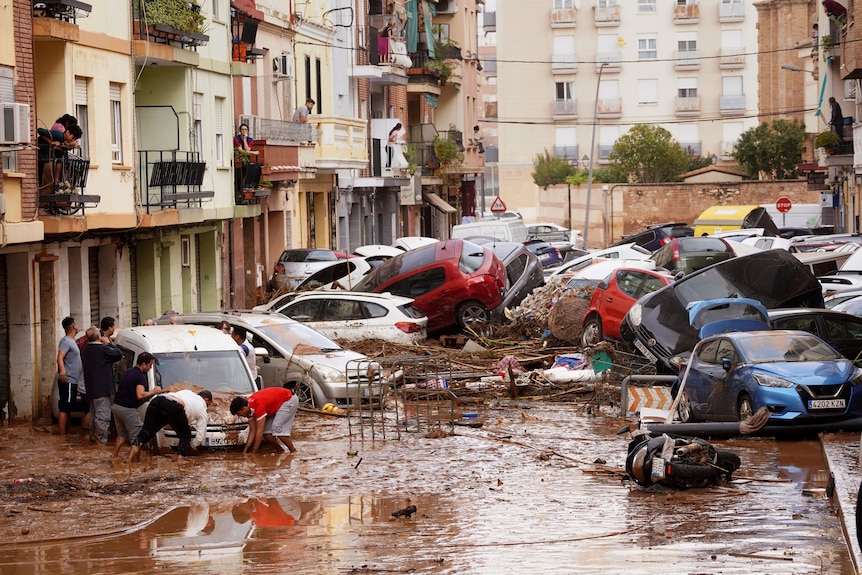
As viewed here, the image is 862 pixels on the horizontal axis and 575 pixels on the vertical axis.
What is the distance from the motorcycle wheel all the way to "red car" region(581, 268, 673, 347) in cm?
1070

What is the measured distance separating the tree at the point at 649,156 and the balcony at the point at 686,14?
1457 cm

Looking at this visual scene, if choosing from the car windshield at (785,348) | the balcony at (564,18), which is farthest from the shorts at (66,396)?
the balcony at (564,18)

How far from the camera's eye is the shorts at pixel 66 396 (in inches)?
799

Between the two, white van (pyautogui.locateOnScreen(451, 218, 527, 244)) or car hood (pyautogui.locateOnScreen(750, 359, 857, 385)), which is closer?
car hood (pyautogui.locateOnScreen(750, 359, 857, 385))

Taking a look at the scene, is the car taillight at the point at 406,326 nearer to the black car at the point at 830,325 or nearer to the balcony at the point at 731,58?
the black car at the point at 830,325

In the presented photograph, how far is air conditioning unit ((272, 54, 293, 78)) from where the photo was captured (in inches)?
1597

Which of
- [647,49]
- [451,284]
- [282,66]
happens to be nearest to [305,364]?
[451,284]

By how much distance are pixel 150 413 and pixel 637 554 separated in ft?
25.4

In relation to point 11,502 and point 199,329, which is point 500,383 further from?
point 11,502

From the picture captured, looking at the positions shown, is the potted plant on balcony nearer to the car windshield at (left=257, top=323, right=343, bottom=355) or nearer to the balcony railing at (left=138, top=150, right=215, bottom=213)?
the balcony railing at (left=138, top=150, right=215, bottom=213)

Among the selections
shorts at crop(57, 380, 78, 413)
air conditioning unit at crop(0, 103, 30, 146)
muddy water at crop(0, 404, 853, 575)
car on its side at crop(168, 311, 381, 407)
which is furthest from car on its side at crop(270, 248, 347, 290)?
muddy water at crop(0, 404, 853, 575)

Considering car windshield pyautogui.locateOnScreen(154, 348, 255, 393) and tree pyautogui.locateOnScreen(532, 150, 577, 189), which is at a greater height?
→ tree pyautogui.locateOnScreen(532, 150, 577, 189)

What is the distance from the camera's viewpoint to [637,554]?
1130 cm

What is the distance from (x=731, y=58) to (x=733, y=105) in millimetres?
3205
